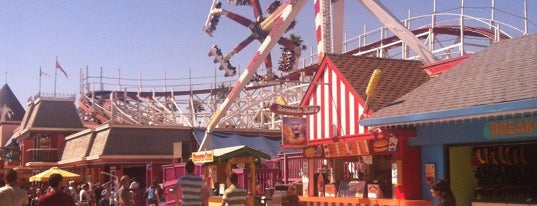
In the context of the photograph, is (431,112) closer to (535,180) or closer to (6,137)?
(535,180)

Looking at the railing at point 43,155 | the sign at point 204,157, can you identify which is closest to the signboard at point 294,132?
the sign at point 204,157

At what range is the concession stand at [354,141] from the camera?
43.9 ft

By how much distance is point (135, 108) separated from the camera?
47.7m

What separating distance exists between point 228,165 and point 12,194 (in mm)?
9994

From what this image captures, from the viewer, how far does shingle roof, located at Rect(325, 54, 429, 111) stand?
15078 mm

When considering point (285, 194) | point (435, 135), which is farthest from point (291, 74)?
point (435, 135)

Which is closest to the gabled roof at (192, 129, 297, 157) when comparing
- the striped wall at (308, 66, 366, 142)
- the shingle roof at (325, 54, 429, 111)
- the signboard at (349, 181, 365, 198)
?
the striped wall at (308, 66, 366, 142)

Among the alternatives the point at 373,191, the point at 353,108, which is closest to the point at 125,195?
the point at 353,108

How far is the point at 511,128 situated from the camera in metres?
11.2

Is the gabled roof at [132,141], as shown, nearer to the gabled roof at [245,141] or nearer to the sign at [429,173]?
the gabled roof at [245,141]

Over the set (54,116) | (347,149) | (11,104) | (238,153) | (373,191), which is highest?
(11,104)

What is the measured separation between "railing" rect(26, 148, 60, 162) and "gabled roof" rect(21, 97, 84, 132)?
1.35 metres

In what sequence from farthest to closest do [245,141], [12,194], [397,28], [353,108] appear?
1. [245,141]
2. [397,28]
3. [353,108]
4. [12,194]

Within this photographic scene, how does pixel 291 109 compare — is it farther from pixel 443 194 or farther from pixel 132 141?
pixel 132 141
